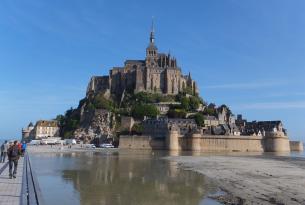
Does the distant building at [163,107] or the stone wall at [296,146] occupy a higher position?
the distant building at [163,107]

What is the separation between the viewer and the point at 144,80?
81.2m

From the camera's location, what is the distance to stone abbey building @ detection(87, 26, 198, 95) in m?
80.8

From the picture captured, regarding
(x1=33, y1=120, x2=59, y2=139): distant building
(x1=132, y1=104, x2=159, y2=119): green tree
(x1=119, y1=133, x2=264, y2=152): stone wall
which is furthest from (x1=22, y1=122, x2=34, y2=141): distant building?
(x1=119, y1=133, x2=264, y2=152): stone wall

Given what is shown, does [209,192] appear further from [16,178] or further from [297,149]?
[297,149]

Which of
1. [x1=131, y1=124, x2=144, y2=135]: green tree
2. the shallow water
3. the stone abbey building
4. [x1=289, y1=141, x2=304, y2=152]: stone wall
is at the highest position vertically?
the stone abbey building

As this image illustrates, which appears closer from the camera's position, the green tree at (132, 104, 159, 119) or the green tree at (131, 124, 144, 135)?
the green tree at (131, 124, 144, 135)

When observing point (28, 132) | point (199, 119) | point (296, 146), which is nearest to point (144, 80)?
point (199, 119)

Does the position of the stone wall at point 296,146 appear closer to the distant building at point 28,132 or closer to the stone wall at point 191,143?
the stone wall at point 191,143

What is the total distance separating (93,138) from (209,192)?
195 ft

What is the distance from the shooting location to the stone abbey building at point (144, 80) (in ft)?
265

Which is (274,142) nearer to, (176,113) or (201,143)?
(201,143)

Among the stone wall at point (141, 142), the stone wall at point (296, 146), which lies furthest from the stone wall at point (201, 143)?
the stone wall at point (296, 146)

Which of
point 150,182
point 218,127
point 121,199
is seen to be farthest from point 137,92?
point 121,199

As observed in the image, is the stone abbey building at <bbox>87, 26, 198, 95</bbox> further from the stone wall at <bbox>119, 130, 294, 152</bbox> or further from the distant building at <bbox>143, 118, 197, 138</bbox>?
the stone wall at <bbox>119, 130, 294, 152</bbox>
